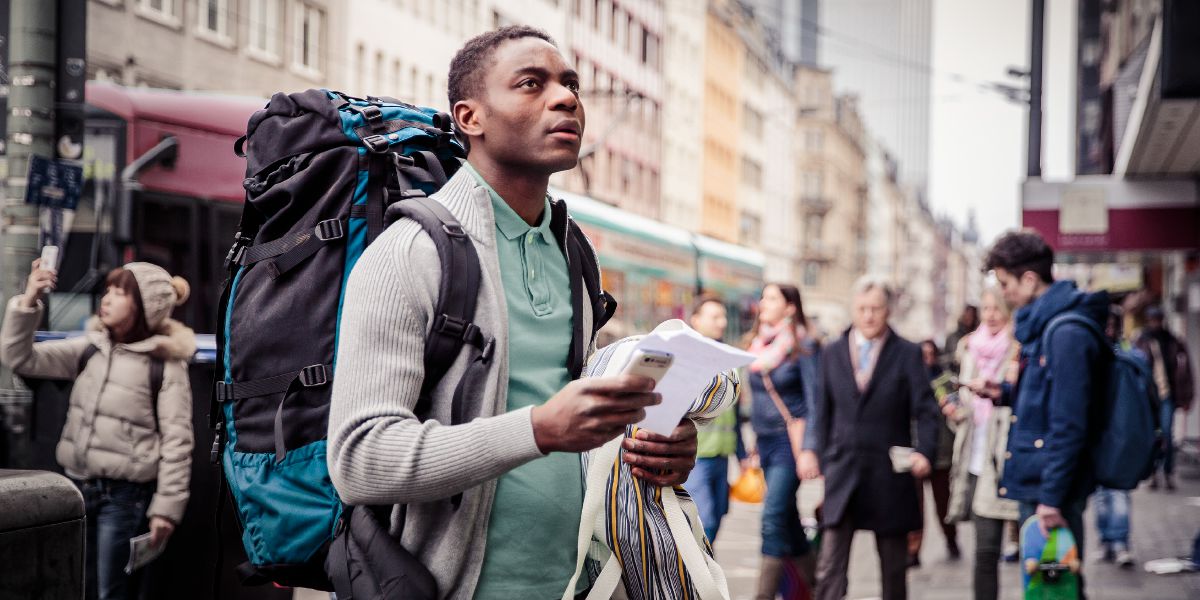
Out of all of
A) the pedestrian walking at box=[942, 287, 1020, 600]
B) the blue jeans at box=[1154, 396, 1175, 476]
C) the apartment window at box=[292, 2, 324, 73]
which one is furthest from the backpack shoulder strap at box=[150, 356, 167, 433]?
the apartment window at box=[292, 2, 324, 73]

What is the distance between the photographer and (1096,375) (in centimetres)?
607

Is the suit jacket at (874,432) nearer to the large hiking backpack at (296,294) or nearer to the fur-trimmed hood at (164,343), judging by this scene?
the fur-trimmed hood at (164,343)

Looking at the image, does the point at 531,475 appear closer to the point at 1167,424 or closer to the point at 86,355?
the point at 86,355

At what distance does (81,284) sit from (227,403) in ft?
35.3

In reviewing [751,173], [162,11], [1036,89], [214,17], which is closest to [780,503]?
[1036,89]

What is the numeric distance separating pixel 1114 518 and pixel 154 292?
24.5ft

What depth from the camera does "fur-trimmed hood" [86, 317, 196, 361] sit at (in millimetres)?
6133

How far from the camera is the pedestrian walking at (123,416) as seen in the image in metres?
6.01

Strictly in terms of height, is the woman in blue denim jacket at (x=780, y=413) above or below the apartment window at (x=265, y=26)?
below

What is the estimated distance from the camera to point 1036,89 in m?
13.1

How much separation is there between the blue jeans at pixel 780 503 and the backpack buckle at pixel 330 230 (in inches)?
219

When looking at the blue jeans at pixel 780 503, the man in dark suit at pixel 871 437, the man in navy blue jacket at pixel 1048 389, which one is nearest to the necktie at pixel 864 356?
the man in dark suit at pixel 871 437

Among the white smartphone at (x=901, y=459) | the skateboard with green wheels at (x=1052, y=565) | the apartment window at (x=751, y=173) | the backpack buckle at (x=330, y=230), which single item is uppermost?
the apartment window at (x=751, y=173)

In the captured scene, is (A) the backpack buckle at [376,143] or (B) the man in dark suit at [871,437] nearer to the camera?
(A) the backpack buckle at [376,143]
